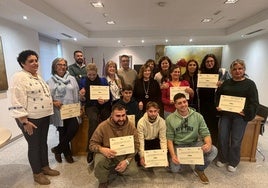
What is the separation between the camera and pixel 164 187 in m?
2.13

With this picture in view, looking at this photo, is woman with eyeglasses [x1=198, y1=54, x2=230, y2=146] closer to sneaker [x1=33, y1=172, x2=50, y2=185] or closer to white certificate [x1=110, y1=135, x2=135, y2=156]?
white certificate [x1=110, y1=135, x2=135, y2=156]

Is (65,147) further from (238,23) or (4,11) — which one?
(238,23)

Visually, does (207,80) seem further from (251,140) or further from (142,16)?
(142,16)

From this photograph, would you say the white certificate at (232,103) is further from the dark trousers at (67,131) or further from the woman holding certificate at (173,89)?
the dark trousers at (67,131)

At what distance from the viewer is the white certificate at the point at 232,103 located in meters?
2.30

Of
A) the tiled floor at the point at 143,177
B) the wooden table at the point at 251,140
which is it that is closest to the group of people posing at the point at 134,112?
the tiled floor at the point at 143,177

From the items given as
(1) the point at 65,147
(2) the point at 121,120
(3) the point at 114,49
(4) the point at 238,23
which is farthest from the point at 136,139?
(3) the point at 114,49

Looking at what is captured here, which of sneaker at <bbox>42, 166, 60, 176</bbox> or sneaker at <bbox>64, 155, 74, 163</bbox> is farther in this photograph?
sneaker at <bbox>64, 155, 74, 163</bbox>

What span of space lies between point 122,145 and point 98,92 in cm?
86

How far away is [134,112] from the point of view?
2.56 meters

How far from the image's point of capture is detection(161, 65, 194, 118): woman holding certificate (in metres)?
2.55

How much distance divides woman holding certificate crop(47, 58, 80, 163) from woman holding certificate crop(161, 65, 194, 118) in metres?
1.22

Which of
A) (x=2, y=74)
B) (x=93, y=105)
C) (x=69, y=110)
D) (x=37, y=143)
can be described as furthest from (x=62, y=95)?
(x=2, y=74)

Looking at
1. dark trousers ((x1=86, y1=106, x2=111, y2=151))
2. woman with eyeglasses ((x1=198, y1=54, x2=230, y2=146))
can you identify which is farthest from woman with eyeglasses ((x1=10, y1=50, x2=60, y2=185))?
woman with eyeglasses ((x1=198, y1=54, x2=230, y2=146))
